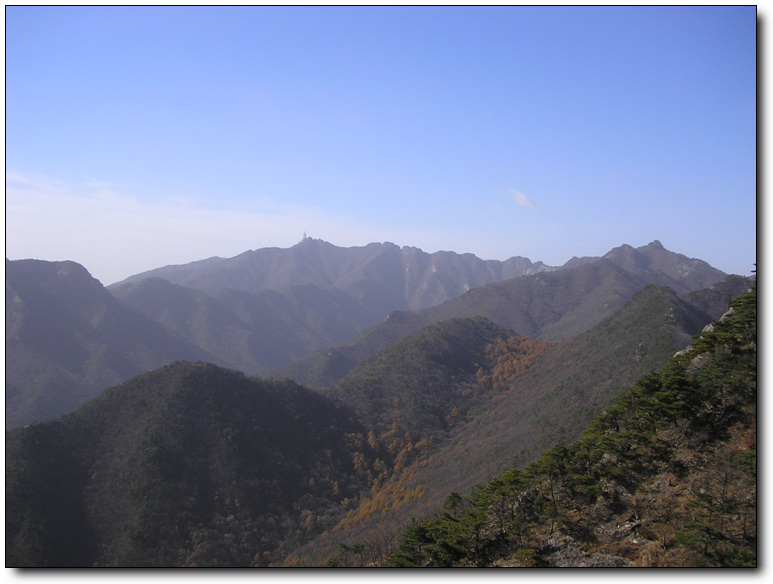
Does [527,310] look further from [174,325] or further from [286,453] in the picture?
[174,325]

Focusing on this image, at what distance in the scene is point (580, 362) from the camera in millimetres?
50375

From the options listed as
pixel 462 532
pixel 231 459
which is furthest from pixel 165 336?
pixel 462 532

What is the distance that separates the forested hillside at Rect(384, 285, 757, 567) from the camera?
9141 mm

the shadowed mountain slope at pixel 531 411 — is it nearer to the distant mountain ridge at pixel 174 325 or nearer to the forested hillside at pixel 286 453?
the forested hillside at pixel 286 453

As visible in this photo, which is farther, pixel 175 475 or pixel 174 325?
pixel 174 325

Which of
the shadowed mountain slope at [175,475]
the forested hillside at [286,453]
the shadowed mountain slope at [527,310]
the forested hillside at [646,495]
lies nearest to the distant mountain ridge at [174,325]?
the shadowed mountain slope at [527,310]

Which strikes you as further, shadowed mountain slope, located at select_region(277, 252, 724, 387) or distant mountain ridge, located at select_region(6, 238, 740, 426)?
shadowed mountain slope, located at select_region(277, 252, 724, 387)

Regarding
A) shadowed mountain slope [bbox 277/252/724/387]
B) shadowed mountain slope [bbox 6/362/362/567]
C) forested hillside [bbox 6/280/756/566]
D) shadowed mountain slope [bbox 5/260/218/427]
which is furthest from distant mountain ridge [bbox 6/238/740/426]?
forested hillside [bbox 6/280/756/566]

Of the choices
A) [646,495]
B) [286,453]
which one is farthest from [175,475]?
[646,495]

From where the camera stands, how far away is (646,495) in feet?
35.7

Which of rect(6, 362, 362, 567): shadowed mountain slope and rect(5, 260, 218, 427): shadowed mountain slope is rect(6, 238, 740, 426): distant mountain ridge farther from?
rect(6, 362, 362, 567): shadowed mountain slope

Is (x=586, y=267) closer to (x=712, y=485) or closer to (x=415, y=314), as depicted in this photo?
(x=415, y=314)

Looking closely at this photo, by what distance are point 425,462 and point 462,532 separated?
34.2m

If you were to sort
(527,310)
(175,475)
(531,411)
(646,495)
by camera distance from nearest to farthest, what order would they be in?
(646,495) → (175,475) → (531,411) → (527,310)
